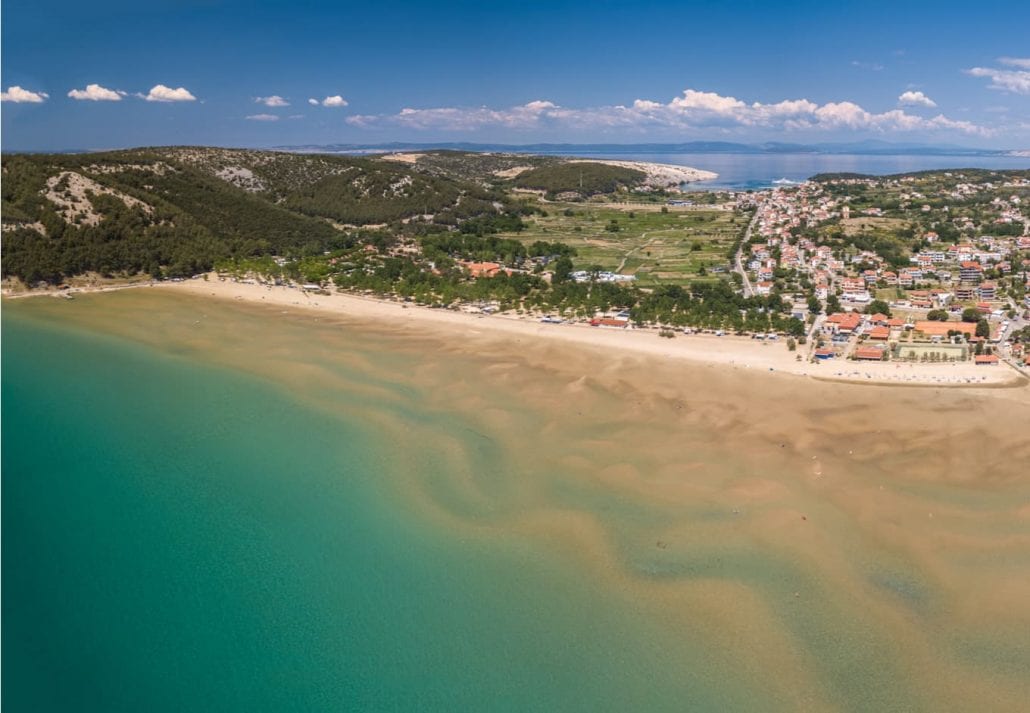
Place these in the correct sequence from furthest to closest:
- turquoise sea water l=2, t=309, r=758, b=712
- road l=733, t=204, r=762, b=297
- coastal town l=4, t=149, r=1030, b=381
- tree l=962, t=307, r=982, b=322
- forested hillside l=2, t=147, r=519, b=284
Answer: forested hillside l=2, t=147, r=519, b=284 → road l=733, t=204, r=762, b=297 → tree l=962, t=307, r=982, b=322 → coastal town l=4, t=149, r=1030, b=381 → turquoise sea water l=2, t=309, r=758, b=712

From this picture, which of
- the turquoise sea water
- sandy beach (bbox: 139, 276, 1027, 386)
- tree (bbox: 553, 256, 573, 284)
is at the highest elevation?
tree (bbox: 553, 256, 573, 284)

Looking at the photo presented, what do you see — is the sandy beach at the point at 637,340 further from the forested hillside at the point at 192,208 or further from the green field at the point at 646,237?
the green field at the point at 646,237

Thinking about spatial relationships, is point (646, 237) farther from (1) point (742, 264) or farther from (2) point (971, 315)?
(2) point (971, 315)

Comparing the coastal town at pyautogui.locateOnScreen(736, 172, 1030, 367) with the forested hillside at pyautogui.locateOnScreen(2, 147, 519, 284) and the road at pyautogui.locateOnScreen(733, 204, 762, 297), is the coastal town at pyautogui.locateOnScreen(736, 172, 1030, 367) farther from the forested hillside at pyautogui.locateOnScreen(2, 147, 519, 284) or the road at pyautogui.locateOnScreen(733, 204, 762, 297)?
the forested hillside at pyautogui.locateOnScreen(2, 147, 519, 284)

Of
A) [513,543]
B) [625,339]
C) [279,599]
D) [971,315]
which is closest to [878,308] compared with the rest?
[971,315]

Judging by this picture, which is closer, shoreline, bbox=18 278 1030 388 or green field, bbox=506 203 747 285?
shoreline, bbox=18 278 1030 388

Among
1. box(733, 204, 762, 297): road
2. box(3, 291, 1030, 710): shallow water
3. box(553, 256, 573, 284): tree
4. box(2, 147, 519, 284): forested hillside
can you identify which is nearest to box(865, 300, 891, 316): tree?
box(733, 204, 762, 297): road
